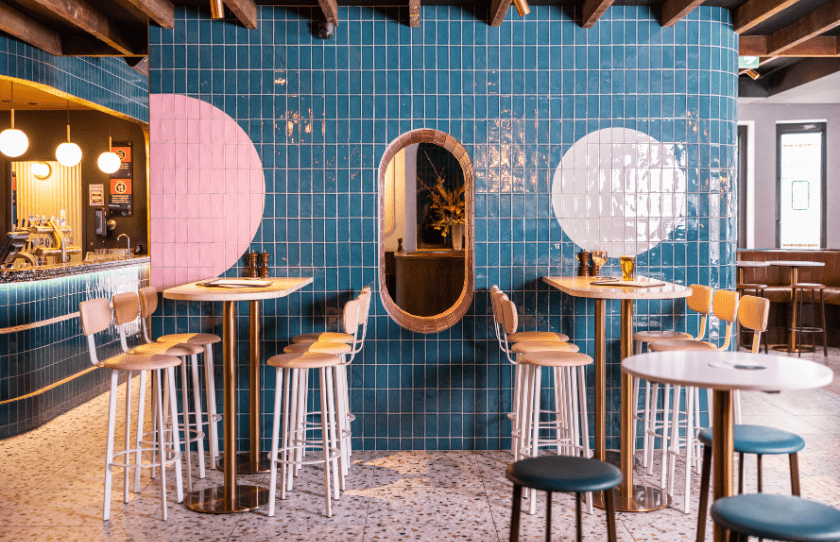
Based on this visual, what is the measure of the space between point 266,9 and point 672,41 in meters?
2.69

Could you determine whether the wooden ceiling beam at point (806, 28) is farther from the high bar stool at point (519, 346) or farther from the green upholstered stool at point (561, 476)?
the green upholstered stool at point (561, 476)

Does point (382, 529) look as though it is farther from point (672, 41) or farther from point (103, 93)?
point (103, 93)

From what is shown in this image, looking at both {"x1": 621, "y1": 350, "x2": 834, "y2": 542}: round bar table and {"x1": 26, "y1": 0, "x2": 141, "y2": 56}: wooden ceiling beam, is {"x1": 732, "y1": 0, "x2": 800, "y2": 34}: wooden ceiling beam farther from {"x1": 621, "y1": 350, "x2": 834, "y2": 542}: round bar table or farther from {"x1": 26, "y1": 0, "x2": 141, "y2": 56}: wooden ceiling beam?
{"x1": 26, "y1": 0, "x2": 141, "y2": 56}: wooden ceiling beam

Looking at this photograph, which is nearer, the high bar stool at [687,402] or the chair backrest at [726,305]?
the high bar stool at [687,402]

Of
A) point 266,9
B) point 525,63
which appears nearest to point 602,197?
point 525,63

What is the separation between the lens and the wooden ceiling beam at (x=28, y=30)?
4962 mm

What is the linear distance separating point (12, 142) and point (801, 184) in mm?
9587

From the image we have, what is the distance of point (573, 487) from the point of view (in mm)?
1958

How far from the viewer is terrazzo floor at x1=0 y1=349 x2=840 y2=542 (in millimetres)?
3146

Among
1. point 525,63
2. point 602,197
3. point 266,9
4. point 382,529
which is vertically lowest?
point 382,529

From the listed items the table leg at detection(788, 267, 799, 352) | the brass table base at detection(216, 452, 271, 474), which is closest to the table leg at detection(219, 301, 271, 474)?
the brass table base at detection(216, 452, 271, 474)

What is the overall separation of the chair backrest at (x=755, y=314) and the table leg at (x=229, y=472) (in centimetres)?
255

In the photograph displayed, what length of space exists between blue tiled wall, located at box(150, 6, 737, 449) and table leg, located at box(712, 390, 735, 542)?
2303 mm

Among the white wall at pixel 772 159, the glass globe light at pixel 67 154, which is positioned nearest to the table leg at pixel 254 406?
the glass globe light at pixel 67 154
